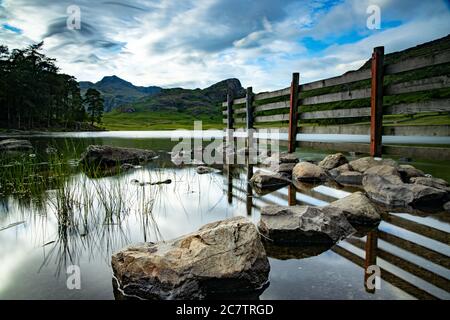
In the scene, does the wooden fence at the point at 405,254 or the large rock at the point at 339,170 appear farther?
the large rock at the point at 339,170

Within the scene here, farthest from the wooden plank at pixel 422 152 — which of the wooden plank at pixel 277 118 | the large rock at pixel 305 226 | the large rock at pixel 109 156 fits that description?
the large rock at pixel 109 156

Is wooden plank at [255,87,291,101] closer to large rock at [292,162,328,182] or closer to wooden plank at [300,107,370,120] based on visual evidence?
wooden plank at [300,107,370,120]

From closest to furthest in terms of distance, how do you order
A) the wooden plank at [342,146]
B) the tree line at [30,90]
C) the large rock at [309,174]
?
the large rock at [309,174]
the wooden plank at [342,146]
the tree line at [30,90]

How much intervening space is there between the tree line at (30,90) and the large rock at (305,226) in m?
50.7

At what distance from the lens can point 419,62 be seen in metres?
6.73

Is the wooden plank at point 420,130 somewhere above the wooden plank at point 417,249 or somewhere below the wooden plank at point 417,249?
above

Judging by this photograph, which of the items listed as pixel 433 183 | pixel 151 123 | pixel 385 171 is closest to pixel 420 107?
pixel 385 171

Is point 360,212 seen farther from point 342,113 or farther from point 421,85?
point 342,113

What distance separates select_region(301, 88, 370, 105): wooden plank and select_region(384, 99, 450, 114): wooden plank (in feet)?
2.86

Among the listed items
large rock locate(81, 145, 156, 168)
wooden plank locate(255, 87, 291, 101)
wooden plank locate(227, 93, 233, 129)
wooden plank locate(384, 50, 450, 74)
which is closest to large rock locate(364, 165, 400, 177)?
wooden plank locate(384, 50, 450, 74)

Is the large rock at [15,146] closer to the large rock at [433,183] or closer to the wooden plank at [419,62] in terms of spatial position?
the wooden plank at [419,62]

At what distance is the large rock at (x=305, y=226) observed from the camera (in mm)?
3605

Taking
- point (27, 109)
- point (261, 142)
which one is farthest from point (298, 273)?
point (27, 109)

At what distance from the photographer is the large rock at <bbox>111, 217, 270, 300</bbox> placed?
2.58 m
